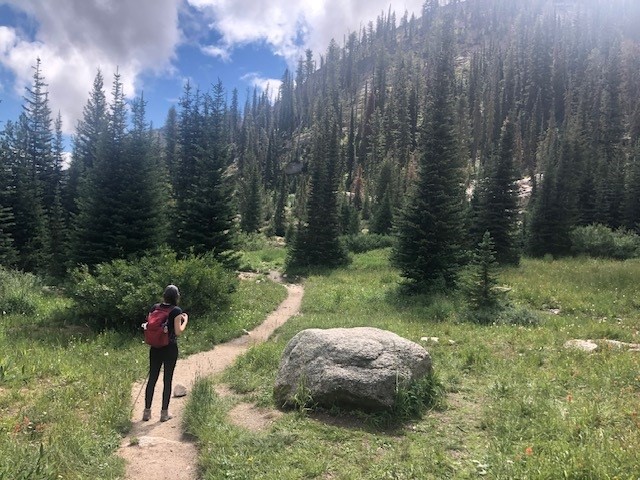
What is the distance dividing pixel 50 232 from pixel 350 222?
35.8 m

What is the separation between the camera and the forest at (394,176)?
21609mm

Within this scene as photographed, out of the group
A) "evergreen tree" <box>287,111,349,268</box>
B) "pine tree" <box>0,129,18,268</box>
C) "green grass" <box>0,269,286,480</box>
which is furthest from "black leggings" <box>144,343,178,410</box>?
"evergreen tree" <box>287,111,349,268</box>

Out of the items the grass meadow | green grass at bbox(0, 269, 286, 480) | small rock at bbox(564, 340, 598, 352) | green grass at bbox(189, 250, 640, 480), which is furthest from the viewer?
small rock at bbox(564, 340, 598, 352)

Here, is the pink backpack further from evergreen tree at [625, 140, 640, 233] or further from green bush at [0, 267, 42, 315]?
evergreen tree at [625, 140, 640, 233]

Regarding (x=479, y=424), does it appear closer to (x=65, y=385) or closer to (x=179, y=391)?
(x=179, y=391)

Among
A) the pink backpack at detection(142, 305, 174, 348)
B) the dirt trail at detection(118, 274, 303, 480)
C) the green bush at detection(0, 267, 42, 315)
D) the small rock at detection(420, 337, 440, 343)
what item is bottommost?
the dirt trail at detection(118, 274, 303, 480)

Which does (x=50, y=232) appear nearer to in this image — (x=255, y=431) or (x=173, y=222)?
(x=173, y=222)

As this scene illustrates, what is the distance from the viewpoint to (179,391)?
8383 mm

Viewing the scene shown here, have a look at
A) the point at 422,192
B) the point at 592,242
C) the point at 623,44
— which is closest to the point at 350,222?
the point at 592,242

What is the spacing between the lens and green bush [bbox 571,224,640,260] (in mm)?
32647

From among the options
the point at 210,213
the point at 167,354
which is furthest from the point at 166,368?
the point at 210,213

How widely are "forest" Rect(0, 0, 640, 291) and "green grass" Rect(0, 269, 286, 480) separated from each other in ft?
17.9

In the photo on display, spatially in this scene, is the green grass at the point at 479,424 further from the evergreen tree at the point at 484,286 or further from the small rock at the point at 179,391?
the evergreen tree at the point at 484,286

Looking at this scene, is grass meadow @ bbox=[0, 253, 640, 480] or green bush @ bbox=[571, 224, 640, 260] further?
green bush @ bbox=[571, 224, 640, 260]
